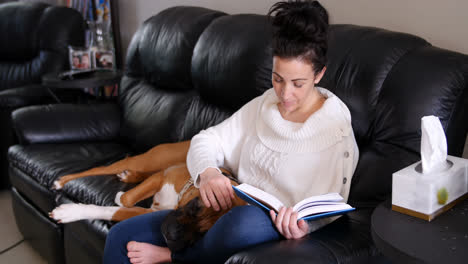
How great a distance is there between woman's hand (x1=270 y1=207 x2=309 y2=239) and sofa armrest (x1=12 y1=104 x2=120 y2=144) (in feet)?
5.40

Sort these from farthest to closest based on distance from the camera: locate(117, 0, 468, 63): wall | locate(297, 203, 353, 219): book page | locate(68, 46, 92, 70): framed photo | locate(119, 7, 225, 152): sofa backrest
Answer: locate(68, 46, 92, 70): framed photo, locate(119, 7, 225, 152): sofa backrest, locate(117, 0, 468, 63): wall, locate(297, 203, 353, 219): book page

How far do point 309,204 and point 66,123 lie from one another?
1.73 metres

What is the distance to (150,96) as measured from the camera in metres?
2.54

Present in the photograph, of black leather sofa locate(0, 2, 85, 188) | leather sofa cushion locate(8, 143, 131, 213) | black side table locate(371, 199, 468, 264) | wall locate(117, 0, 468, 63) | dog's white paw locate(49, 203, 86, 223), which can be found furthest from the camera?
black leather sofa locate(0, 2, 85, 188)

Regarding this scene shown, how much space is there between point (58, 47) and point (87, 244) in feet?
6.54

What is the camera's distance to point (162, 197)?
71.7 inches

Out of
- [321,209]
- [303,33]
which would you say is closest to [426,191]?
[321,209]

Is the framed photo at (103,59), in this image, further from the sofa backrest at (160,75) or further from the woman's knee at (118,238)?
the woman's knee at (118,238)

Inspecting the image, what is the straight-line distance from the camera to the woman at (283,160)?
122 cm

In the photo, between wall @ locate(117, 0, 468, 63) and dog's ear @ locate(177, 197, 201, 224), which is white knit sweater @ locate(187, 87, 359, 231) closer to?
dog's ear @ locate(177, 197, 201, 224)

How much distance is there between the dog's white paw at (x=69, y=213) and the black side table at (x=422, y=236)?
1.17m

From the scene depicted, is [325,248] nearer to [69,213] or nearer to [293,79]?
[293,79]

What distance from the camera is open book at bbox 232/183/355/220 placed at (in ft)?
3.77

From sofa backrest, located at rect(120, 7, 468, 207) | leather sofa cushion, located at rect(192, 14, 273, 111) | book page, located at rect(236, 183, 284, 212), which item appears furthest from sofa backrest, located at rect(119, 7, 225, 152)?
book page, located at rect(236, 183, 284, 212)
